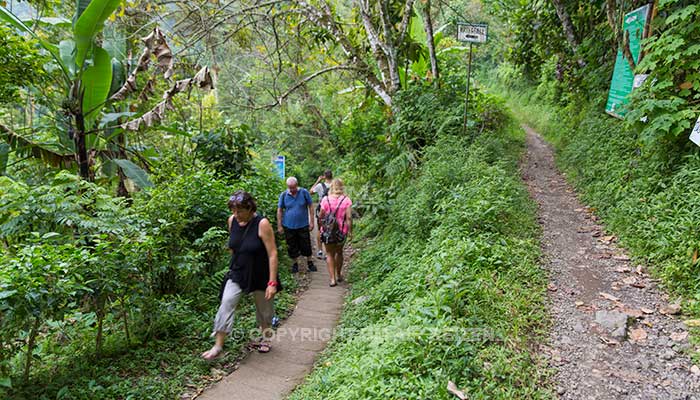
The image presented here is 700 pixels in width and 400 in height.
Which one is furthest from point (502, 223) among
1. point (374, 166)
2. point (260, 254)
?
point (374, 166)

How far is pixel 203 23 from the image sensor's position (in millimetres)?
8281

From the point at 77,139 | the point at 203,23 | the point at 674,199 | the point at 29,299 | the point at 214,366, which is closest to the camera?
the point at 29,299

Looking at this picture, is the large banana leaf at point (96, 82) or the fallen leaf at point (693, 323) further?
the large banana leaf at point (96, 82)

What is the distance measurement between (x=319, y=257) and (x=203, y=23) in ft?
17.0

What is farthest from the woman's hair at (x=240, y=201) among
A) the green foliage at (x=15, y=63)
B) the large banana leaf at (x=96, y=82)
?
the green foliage at (x=15, y=63)

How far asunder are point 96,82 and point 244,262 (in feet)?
12.2

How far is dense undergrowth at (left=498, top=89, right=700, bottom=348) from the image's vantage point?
3.89 meters

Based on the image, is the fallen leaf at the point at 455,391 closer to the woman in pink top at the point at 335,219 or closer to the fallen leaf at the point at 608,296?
the fallen leaf at the point at 608,296

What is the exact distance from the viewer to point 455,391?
266 centimetres

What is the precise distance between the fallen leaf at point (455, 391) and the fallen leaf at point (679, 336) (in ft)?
6.11

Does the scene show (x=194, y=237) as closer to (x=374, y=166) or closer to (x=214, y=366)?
(x=214, y=366)

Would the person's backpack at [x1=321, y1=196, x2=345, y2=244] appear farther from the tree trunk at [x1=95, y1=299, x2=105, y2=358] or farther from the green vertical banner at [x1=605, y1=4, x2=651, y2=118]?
the green vertical banner at [x1=605, y1=4, x2=651, y2=118]

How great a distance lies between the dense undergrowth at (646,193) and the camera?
3887 mm

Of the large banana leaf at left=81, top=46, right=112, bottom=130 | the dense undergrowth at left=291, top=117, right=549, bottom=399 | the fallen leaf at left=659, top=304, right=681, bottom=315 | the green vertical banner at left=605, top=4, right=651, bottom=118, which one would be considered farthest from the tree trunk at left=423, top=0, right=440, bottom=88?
the fallen leaf at left=659, top=304, right=681, bottom=315
